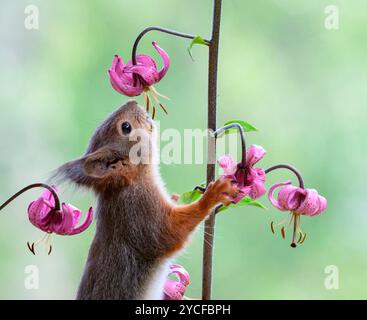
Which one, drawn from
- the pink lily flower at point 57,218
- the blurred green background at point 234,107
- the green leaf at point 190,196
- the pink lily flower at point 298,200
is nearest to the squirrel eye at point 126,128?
the green leaf at point 190,196

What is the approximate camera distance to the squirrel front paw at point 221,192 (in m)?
1.43

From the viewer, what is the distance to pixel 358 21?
3.10m

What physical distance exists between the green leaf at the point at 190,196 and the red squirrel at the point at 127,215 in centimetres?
1

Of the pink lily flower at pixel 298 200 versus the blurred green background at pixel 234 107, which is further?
the blurred green background at pixel 234 107

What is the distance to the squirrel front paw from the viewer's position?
4.68 ft

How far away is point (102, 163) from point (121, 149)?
0.11m

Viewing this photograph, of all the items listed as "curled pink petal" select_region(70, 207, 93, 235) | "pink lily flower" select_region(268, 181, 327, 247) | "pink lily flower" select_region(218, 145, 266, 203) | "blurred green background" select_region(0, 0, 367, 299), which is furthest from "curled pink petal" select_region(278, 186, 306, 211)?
"blurred green background" select_region(0, 0, 367, 299)

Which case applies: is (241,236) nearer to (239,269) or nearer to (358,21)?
(239,269)

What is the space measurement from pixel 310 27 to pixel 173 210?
167cm

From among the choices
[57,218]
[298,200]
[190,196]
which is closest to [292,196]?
[298,200]

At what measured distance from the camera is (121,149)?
1.76 metres


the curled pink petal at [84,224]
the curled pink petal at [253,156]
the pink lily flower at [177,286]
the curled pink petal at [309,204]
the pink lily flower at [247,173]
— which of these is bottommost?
the pink lily flower at [177,286]

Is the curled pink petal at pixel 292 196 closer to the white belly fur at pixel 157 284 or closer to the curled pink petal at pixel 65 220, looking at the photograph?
the white belly fur at pixel 157 284
